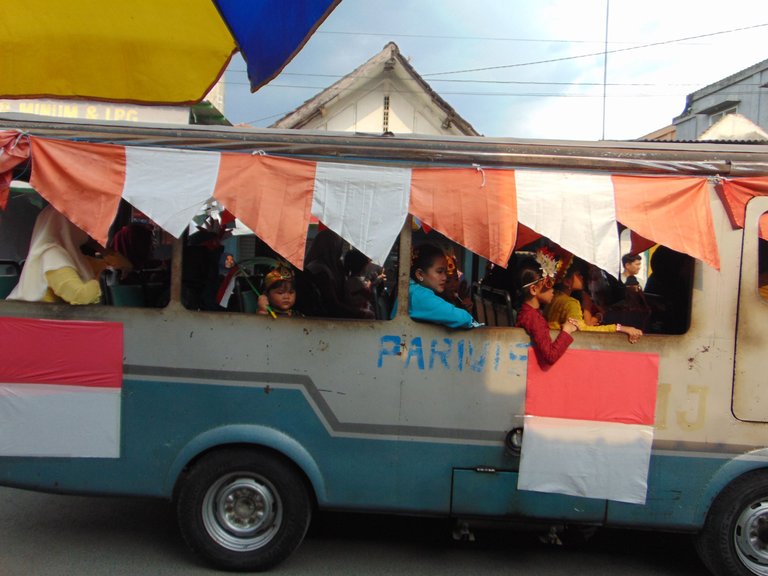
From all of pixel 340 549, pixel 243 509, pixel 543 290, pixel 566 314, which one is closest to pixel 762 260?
pixel 566 314

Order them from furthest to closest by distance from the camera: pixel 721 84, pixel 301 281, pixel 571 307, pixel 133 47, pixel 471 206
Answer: pixel 721 84 < pixel 301 281 < pixel 571 307 < pixel 471 206 < pixel 133 47

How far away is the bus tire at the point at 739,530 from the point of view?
3531 millimetres

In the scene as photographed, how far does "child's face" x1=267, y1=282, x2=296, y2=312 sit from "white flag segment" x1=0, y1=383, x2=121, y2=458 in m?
1.04

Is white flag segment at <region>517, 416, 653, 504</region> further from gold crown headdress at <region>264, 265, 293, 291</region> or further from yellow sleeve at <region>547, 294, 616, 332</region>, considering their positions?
gold crown headdress at <region>264, 265, 293, 291</region>

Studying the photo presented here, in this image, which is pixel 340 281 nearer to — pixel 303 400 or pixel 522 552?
pixel 303 400

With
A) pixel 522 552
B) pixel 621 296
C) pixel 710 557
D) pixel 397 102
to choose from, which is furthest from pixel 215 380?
pixel 397 102

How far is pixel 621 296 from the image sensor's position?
4.35 m

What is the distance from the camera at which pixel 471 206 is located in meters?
3.52

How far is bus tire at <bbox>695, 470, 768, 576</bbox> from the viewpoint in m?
3.53

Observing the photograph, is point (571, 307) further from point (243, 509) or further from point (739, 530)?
point (243, 509)

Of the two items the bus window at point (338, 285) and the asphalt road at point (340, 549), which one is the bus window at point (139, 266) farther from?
the asphalt road at point (340, 549)

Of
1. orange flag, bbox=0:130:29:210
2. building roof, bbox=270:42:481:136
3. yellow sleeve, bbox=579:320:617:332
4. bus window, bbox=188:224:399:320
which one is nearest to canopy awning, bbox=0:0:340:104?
orange flag, bbox=0:130:29:210

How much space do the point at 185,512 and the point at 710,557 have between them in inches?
121

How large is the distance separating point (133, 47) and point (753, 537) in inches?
173
